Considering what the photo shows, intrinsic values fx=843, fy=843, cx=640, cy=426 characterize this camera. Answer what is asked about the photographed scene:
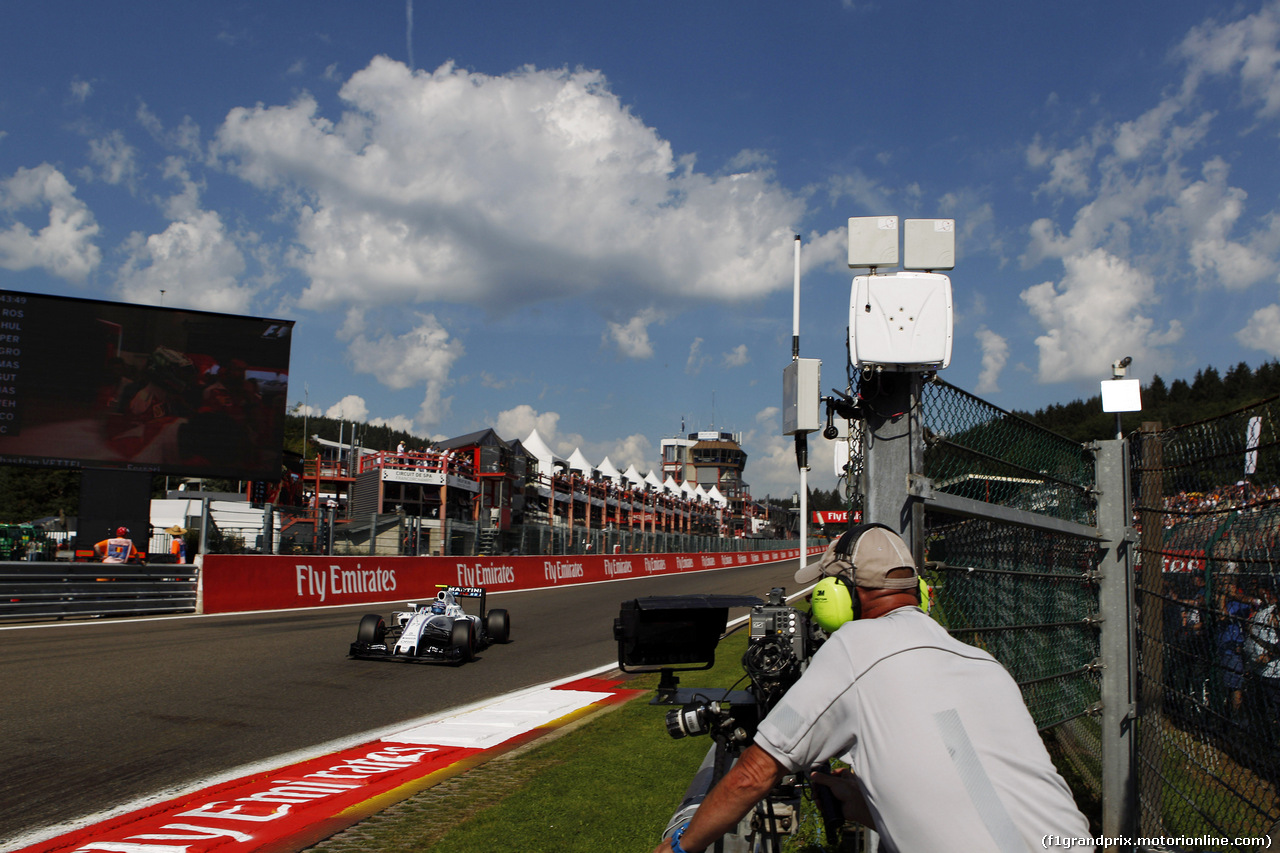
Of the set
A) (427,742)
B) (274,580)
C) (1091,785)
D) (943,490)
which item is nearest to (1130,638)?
(943,490)

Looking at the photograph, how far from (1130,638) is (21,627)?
14.3m

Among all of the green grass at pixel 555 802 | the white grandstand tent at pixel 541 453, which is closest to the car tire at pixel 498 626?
the green grass at pixel 555 802

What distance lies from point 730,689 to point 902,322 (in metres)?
1.53

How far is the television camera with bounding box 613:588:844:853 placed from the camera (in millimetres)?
2330

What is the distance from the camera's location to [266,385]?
60.6 ft

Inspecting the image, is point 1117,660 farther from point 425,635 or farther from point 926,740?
point 425,635

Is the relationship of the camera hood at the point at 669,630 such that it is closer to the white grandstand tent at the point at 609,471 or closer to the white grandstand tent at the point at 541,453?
the white grandstand tent at the point at 541,453

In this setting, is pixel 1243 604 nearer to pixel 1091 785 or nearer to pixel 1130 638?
pixel 1130 638

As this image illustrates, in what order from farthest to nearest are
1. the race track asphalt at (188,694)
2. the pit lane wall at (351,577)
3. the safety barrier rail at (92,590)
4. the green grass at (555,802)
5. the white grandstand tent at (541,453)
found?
1. the white grandstand tent at (541,453)
2. the pit lane wall at (351,577)
3. the safety barrier rail at (92,590)
4. the race track asphalt at (188,694)
5. the green grass at (555,802)

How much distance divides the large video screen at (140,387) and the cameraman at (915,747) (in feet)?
60.2

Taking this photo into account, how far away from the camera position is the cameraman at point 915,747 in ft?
5.78

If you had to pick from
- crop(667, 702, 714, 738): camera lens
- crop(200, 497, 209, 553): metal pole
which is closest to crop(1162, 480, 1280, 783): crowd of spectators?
crop(667, 702, 714, 738): camera lens

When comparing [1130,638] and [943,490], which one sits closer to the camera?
[943,490]

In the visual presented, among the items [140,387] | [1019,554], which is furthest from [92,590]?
[1019,554]
